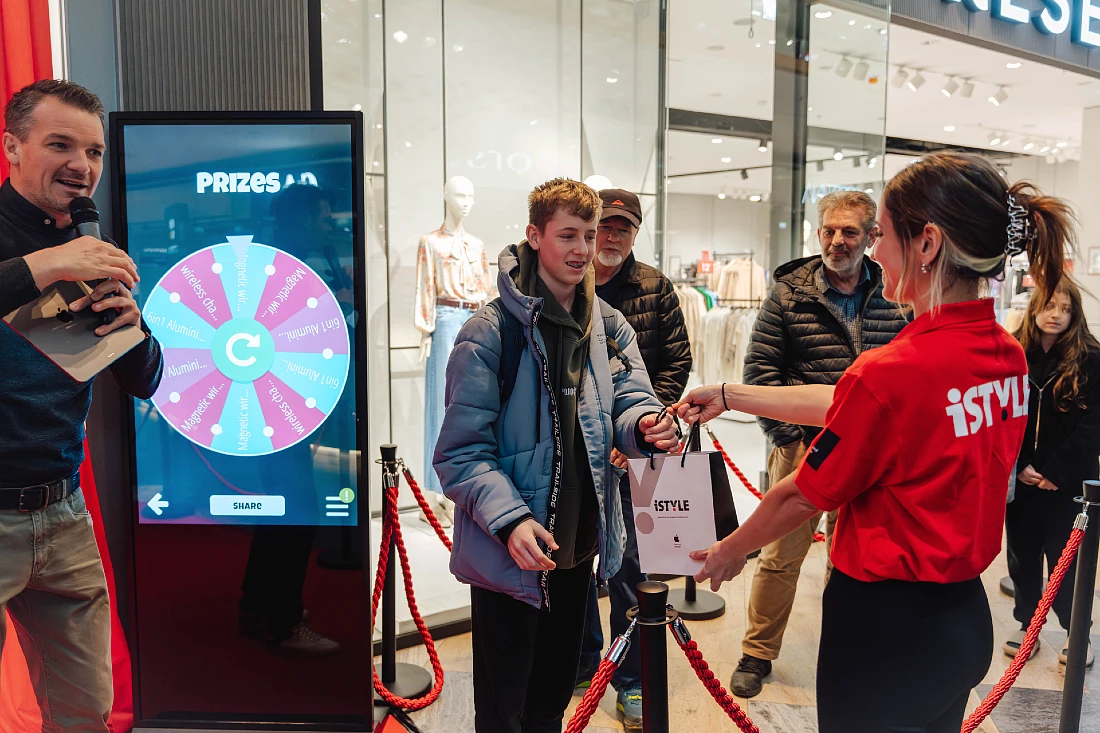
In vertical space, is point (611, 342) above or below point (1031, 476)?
above

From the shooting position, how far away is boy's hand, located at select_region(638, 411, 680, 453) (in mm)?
1979

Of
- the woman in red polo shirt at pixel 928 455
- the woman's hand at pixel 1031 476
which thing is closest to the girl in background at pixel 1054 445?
the woman's hand at pixel 1031 476

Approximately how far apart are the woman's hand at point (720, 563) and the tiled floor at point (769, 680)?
4.85 feet

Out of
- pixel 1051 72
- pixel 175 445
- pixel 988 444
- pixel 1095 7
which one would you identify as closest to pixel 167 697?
pixel 175 445

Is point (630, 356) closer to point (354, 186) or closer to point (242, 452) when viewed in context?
point (354, 186)

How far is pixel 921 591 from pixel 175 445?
7.20ft

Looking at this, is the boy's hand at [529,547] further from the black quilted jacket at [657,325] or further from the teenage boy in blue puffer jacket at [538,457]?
the black quilted jacket at [657,325]

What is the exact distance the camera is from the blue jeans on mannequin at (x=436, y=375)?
464 centimetres

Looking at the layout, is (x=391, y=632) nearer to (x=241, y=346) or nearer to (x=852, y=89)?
(x=241, y=346)

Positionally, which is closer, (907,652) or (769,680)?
(907,652)

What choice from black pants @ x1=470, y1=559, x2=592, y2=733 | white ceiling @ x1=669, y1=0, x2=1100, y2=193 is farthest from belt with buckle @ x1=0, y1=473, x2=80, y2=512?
white ceiling @ x1=669, y1=0, x2=1100, y2=193

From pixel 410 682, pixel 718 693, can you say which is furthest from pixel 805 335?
pixel 410 682

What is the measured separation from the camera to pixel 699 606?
13.1ft

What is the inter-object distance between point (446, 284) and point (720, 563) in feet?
10.5
